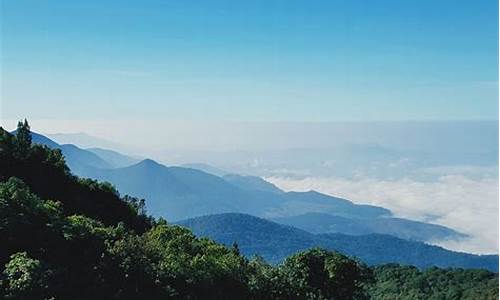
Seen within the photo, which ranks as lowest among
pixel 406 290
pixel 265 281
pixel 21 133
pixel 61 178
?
pixel 406 290

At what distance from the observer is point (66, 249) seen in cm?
2584

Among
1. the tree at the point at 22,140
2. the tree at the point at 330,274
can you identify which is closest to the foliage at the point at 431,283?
the tree at the point at 330,274

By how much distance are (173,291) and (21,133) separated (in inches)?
1048

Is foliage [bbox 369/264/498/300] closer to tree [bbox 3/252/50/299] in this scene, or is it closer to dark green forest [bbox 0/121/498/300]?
dark green forest [bbox 0/121/498/300]

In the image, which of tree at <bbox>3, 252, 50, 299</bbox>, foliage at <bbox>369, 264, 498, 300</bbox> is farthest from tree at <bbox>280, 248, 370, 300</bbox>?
foliage at <bbox>369, 264, 498, 300</bbox>

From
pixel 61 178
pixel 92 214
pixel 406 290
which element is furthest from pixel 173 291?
pixel 406 290

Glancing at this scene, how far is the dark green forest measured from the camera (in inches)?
938

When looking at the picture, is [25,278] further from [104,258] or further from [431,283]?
[431,283]

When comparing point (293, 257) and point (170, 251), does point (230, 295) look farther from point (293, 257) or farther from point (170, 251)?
point (293, 257)

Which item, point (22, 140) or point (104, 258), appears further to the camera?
point (22, 140)

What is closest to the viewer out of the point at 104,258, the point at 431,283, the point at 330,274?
the point at 104,258

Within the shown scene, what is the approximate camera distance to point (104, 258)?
26.1 metres

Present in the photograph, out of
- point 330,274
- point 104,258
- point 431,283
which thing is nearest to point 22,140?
point 104,258

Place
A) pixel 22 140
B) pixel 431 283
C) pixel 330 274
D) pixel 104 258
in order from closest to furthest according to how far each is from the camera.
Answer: pixel 104 258 < pixel 330 274 < pixel 22 140 < pixel 431 283
